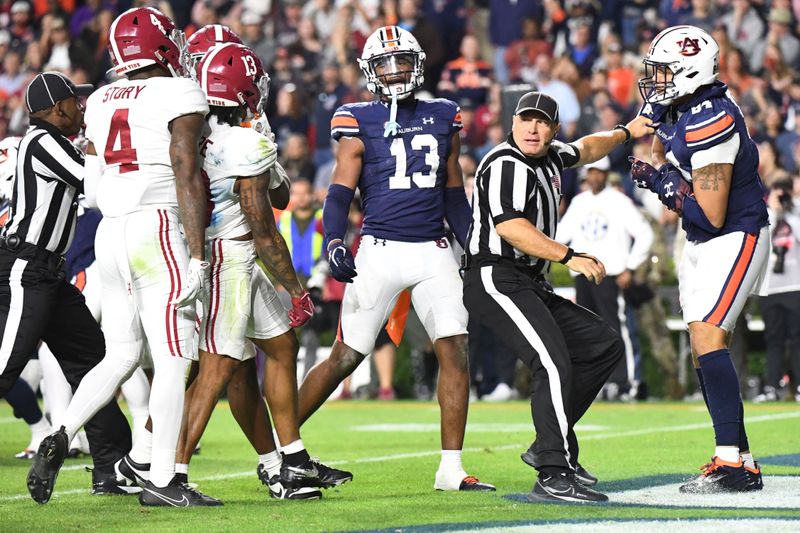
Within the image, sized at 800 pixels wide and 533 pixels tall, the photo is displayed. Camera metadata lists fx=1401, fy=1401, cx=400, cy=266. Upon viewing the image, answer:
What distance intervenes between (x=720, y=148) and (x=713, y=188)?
19cm

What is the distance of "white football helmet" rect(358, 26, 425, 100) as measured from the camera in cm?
716

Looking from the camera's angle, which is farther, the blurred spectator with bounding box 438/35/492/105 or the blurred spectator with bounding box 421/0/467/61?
the blurred spectator with bounding box 421/0/467/61

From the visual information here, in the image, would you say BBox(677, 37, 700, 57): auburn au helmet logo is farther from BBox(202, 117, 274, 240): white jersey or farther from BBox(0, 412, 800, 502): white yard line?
BBox(0, 412, 800, 502): white yard line

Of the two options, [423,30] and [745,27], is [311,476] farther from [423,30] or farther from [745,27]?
[423,30]

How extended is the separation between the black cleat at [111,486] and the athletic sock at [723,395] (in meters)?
2.79

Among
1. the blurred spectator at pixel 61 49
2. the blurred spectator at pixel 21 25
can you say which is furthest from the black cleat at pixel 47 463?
the blurred spectator at pixel 21 25

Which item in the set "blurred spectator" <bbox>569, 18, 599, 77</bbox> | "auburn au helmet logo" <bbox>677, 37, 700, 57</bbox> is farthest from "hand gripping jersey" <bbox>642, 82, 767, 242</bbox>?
"blurred spectator" <bbox>569, 18, 599, 77</bbox>

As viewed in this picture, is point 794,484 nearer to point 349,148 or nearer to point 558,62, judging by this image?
point 349,148

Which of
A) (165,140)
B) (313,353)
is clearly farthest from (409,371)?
(165,140)

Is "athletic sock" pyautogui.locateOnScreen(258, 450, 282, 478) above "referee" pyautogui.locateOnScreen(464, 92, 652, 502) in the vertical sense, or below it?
below

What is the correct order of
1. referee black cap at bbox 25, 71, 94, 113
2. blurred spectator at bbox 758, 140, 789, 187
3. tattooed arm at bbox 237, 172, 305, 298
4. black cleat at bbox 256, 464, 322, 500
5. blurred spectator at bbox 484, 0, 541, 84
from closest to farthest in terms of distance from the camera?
1. tattooed arm at bbox 237, 172, 305, 298
2. black cleat at bbox 256, 464, 322, 500
3. referee black cap at bbox 25, 71, 94, 113
4. blurred spectator at bbox 758, 140, 789, 187
5. blurred spectator at bbox 484, 0, 541, 84

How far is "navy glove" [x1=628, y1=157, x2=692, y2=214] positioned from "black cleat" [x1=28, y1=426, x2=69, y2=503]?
9.86 ft

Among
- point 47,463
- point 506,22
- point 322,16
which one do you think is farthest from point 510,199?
point 322,16

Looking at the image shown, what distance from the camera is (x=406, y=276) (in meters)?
7.03
